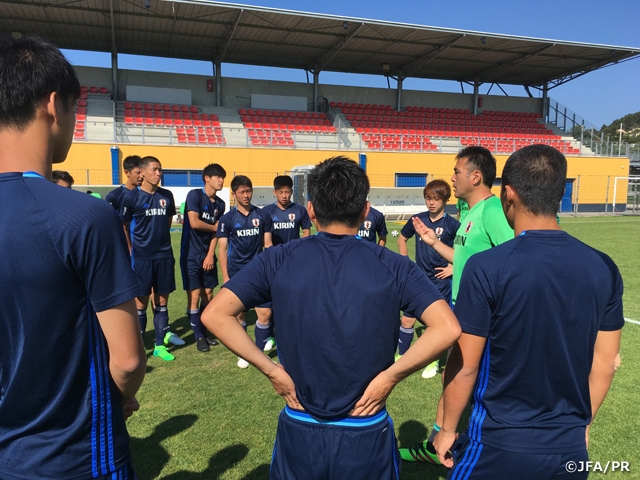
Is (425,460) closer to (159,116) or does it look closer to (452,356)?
(452,356)

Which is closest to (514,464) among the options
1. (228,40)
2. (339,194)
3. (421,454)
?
(339,194)

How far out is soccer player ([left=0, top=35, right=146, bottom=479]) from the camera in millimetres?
1250

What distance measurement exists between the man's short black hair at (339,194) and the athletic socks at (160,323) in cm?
426

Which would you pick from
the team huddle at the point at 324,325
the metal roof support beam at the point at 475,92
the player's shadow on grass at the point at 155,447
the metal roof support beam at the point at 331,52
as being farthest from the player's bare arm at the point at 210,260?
the metal roof support beam at the point at 475,92

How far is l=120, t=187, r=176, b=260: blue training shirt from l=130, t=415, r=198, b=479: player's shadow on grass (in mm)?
2402

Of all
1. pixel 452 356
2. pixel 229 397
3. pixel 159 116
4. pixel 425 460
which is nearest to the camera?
pixel 452 356

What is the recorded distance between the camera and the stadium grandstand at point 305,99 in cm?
2222

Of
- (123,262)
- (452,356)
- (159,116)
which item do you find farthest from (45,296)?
(159,116)

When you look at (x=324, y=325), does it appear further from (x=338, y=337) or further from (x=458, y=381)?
(x=458, y=381)

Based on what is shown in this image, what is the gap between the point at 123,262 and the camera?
1348 mm

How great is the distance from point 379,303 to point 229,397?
3.10 meters

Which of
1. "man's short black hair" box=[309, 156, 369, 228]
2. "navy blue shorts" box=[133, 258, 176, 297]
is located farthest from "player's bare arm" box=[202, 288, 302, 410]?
"navy blue shorts" box=[133, 258, 176, 297]

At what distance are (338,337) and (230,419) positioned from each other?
2610 millimetres

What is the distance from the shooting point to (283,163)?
24469mm
